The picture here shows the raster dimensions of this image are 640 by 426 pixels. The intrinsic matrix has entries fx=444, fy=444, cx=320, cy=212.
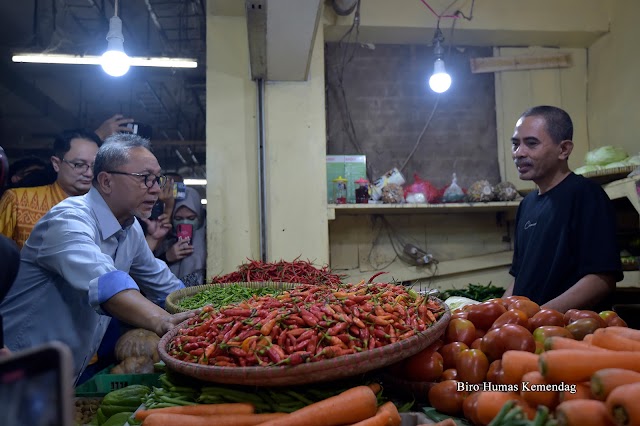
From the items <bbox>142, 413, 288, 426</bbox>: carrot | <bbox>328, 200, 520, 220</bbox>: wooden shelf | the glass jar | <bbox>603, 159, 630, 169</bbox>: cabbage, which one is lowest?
<bbox>142, 413, 288, 426</bbox>: carrot

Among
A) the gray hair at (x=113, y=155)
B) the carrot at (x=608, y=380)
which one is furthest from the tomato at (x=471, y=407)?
the gray hair at (x=113, y=155)

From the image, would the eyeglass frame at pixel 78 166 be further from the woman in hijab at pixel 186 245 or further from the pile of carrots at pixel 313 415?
the pile of carrots at pixel 313 415

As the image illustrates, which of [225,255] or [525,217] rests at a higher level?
[525,217]

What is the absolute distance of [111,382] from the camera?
7.54 feet

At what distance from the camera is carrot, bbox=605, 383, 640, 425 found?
1.04m

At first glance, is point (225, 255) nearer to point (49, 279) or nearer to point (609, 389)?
Result: point (49, 279)

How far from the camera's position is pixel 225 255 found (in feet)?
16.2

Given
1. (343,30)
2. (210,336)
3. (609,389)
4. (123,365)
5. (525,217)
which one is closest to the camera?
(609,389)

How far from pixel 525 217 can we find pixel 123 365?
2867 mm

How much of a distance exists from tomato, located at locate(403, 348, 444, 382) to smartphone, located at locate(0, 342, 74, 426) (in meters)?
1.26

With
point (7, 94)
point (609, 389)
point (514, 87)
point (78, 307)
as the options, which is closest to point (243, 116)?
point (78, 307)

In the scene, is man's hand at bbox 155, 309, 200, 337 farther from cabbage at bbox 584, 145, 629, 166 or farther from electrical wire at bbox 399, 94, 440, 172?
cabbage at bbox 584, 145, 629, 166

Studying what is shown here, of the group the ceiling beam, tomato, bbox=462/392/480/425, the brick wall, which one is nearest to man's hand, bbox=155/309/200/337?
tomato, bbox=462/392/480/425

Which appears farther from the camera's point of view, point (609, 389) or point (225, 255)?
point (225, 255)
